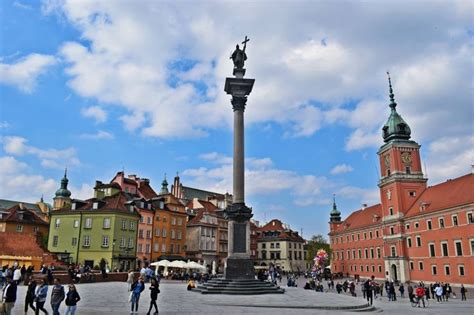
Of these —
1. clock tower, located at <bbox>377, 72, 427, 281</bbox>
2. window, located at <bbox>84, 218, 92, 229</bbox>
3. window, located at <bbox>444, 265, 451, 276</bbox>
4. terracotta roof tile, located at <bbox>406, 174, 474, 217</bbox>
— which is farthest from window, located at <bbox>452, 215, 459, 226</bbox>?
window, located at <bbox>84, 218, 92, 229</bbox>

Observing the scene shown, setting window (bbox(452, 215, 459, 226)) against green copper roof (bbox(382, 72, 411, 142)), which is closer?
window (bbox(452, 215, 459, 226))

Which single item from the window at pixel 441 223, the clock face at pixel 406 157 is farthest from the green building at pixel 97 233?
the clock face at pixel 406 157

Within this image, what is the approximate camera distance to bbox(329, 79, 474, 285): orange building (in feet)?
183

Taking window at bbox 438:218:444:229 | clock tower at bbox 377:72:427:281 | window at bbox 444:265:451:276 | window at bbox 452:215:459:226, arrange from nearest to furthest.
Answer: window at bbox 452:215:459:226 < window at bbox 444:265:451:276 < window at bbox 438:218:444:229 < clock tower at bbox 377:72:427:281

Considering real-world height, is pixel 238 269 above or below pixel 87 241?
below

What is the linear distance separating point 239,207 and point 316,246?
97941 millimetres

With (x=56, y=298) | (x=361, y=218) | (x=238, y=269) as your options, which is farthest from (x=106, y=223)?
(x=361, y=218)

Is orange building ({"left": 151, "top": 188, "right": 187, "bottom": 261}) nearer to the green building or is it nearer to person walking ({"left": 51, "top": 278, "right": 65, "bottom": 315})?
the green building

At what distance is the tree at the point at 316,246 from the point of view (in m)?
114

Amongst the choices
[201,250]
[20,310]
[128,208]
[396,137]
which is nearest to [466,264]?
[396,137]

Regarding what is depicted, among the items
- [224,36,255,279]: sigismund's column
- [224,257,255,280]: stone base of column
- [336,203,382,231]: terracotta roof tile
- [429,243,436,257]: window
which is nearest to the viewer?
[224,257,255,280]: stone base of column

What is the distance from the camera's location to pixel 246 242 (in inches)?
1025

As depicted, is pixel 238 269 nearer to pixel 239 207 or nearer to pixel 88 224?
pixel 239 207

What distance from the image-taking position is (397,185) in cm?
7194
